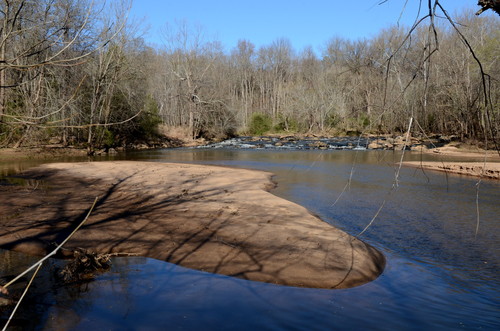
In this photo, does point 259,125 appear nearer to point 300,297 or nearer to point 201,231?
point 201,231

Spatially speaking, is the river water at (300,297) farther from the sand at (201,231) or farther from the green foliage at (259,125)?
the green foliage at (259,125)

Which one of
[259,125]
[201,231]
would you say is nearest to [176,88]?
[259,125]

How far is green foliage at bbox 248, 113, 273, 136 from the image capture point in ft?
190

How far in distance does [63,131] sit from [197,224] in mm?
26070

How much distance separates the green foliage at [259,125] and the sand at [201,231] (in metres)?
43.9

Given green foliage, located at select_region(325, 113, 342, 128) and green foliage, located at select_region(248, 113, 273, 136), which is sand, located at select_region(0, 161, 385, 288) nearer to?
green foliage, located at select_region(325, 113, 342, 128)

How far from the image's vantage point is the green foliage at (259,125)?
57.8 meters

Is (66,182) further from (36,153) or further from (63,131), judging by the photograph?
(63,131)

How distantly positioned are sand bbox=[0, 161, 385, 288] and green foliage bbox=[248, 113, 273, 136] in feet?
144

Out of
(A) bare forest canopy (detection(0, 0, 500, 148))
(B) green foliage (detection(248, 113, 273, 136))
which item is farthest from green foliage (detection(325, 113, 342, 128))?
(B) green foliage (detection(248, 113, 273, 136))

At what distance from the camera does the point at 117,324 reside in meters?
4.75

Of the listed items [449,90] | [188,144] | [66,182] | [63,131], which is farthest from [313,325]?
[188,144]

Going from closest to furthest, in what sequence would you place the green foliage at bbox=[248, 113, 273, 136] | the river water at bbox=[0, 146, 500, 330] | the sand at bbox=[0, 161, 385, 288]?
the river water at bbox=[0, 146, 500, 330] < the sand at bbox=[0, 161, 385, 288] < the green foliage at bbox=[248, 113, 273, 136]

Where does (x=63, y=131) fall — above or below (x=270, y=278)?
above
